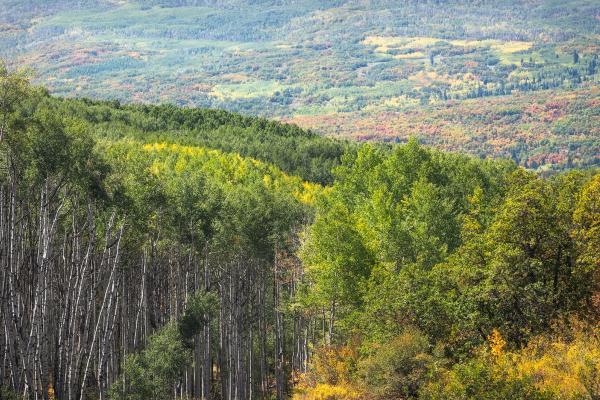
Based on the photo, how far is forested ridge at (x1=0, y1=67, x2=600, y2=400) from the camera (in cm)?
3850

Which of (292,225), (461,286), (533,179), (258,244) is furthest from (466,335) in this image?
(292,225)

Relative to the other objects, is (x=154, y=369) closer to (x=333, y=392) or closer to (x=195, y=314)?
(x=195, y=314)

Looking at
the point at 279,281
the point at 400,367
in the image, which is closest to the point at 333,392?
the point at 400,367

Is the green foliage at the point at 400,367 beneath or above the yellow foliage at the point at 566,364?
beneath

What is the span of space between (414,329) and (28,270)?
64.2ft

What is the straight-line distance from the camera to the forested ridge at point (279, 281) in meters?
38.5

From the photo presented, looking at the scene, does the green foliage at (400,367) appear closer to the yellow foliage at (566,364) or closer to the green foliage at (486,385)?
the yellow foliage at (566,364)

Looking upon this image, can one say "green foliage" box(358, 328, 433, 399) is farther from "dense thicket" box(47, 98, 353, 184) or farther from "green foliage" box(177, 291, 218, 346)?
"dense thicket" box(47, 98, 353, 184)

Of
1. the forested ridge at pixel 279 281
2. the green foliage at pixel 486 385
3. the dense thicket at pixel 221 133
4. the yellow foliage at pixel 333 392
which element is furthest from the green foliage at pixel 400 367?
the dense thicket at pixel 221 133

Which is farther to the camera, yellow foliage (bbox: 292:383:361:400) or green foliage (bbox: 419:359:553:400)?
yellow foliage (bbox: 292:383:361:400)

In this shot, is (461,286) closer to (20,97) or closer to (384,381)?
(384,381)

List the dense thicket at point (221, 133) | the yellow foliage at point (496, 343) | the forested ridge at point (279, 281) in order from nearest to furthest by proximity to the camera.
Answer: the forested ridge at point (279, 281), the yellow foliage at point (496, 343), the dense thicket at point (221, 133)

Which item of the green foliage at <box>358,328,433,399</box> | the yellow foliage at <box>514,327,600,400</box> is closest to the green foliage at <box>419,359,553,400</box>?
the yellow foliage at <box>514,327,600,400</box>

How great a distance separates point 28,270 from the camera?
46.4m
